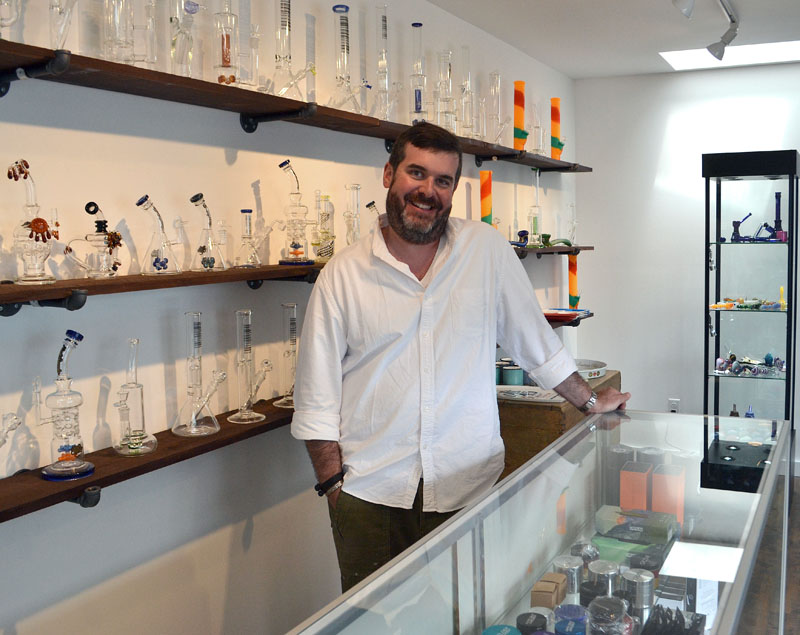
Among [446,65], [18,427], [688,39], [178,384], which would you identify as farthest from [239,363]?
[688,39]

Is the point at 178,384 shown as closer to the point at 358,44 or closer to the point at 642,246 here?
the point at 358,44

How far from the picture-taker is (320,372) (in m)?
2.19

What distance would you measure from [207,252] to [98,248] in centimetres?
37

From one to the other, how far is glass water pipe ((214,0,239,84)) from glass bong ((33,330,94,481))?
0.87m

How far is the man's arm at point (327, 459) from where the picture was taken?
2.19m

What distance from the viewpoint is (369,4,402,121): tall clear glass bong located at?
2988 mm

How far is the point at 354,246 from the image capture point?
229 cm

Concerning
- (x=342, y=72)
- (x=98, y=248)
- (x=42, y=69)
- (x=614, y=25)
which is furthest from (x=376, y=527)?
(x=614, y=25)

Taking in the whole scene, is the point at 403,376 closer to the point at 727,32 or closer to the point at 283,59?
the point at 283,59

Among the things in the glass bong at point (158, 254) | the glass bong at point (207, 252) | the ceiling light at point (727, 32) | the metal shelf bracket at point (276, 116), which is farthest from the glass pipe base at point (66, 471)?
the ceiling light at point (727, 32)

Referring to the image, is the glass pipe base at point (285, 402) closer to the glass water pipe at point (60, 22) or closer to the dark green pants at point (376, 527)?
the dark green pants at point (376, 527)

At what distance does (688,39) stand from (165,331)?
→ 11.5 ft

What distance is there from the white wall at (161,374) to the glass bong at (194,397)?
0.04 metres

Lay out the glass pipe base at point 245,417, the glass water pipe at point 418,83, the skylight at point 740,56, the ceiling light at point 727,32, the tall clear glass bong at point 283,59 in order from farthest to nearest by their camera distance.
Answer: the skylight at point 740,56 → the ceiling light at point 727,32 → the glass water pipe at point 418,83 → the tall clear glass bong at point 283,59 → the glass pipe base at point 245,417
